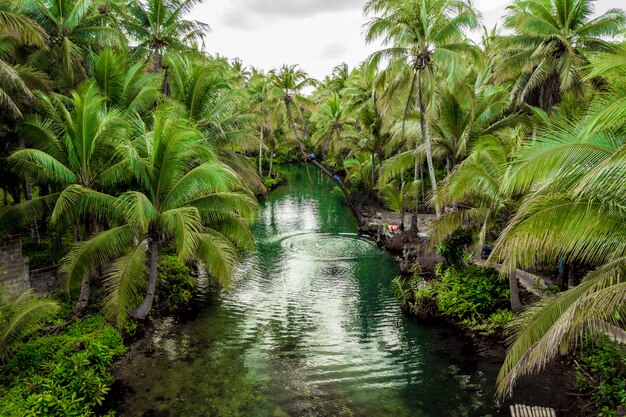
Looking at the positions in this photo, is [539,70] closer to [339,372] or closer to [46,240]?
[339,372]

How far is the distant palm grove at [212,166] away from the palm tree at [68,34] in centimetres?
6

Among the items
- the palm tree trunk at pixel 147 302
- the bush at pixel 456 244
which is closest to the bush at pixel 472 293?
the bush at pixel 456 244

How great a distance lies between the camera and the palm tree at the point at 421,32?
43.3 ft

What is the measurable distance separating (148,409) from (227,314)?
4803 mm

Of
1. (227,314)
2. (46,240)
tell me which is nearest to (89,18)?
(46,240)

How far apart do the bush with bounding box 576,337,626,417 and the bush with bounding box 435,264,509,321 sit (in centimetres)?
279

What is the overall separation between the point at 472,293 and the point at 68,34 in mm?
15786

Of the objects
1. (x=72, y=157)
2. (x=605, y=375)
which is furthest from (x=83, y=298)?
(x=605, y=375)

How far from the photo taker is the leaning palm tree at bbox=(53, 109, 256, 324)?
29.5 feet

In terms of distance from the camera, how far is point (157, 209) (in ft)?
32.8

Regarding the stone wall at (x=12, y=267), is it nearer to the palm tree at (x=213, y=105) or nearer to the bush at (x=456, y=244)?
the palm tree at (x=213, y=105)

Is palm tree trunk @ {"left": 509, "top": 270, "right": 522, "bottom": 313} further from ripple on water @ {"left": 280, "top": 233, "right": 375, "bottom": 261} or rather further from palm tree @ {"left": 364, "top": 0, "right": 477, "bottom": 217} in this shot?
ripple on water @ {"left": 280, "top": 233, "right": 375, "bottom": 261}

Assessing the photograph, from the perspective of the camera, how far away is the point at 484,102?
1590cm

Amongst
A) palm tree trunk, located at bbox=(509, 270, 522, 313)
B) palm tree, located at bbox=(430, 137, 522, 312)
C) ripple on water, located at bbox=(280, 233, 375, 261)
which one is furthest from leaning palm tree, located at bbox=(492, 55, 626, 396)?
ripple on water, located at bbox=(280, 233, 375, 261)
